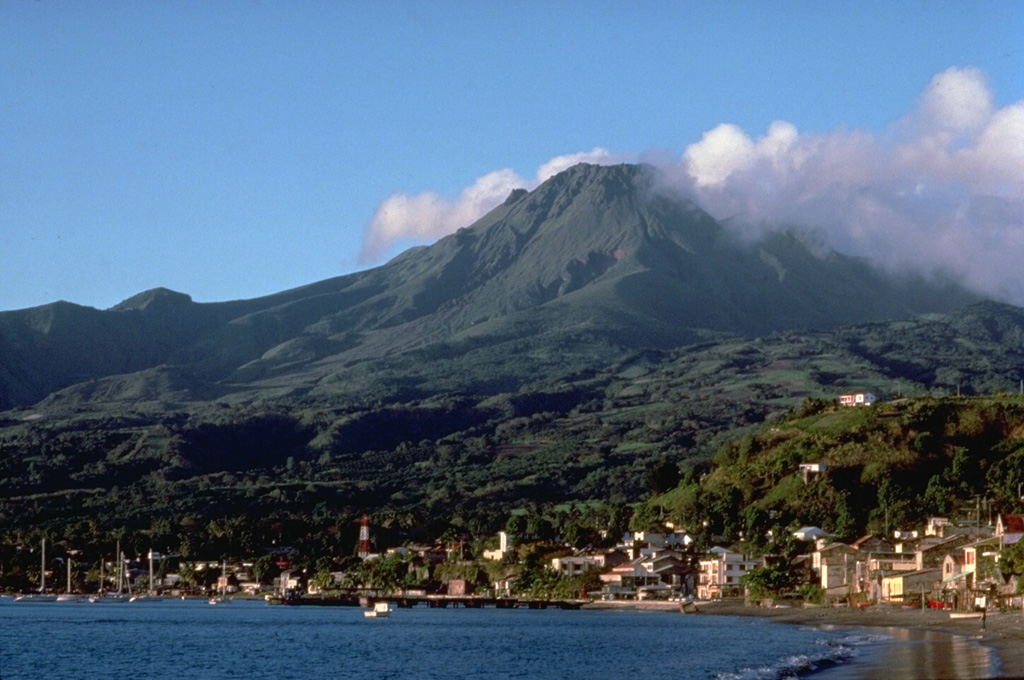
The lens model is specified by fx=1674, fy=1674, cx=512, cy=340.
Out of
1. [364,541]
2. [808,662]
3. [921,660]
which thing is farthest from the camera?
[364,541]

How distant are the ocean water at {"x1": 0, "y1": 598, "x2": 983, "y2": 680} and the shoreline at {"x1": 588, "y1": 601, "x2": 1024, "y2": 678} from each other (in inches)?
103

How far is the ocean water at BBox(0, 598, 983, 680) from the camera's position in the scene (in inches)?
2399

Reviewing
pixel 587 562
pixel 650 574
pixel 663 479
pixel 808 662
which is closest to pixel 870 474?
pixel 650 574

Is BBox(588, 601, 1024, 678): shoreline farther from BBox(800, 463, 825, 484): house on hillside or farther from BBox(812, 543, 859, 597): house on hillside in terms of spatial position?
BBox(800, 463, 825, 484): house on hillside

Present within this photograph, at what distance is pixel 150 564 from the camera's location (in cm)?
16062

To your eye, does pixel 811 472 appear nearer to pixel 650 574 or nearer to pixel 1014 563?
pixel 650 574

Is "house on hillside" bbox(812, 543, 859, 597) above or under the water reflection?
above

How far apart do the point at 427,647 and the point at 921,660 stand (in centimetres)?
2781

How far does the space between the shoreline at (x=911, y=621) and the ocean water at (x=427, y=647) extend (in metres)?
2.61

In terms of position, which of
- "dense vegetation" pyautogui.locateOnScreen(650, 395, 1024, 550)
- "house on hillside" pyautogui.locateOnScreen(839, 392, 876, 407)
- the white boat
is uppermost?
"house on hillside" pyautogui.locateOnScreen(839, 392, 876, 407)

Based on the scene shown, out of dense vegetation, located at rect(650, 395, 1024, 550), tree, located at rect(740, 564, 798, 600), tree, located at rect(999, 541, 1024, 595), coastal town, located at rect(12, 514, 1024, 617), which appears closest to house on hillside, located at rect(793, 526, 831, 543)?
coastal town, located at rect(12, 514, 1024, 617)

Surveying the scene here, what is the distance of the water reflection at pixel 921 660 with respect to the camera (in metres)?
49.3

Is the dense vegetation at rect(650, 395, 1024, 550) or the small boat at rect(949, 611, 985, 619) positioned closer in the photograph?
the small boat at rect(949, 611, 985, 619)

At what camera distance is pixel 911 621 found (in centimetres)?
7725
